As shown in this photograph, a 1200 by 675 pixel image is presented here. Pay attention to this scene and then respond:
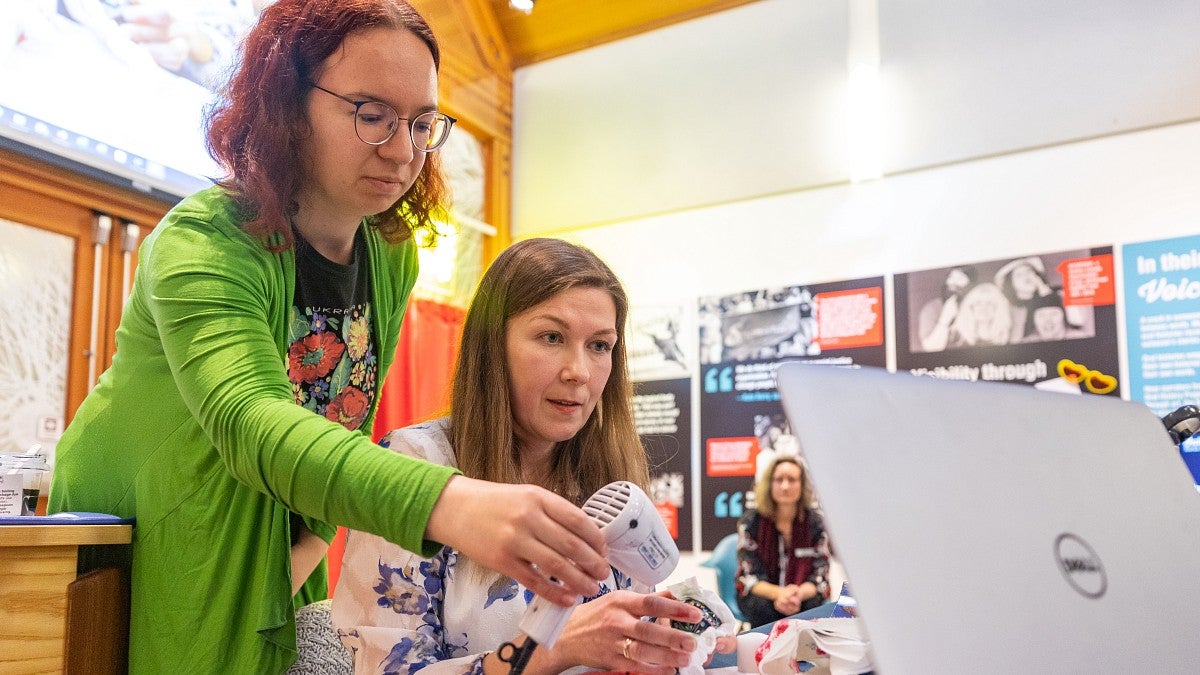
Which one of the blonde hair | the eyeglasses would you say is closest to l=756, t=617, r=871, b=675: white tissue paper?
the eyeglasses

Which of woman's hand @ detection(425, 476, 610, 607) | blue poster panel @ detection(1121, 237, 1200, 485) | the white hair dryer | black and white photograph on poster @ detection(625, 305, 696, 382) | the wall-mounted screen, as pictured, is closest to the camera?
woman's hand @ detection(425, 476, 610, 607)

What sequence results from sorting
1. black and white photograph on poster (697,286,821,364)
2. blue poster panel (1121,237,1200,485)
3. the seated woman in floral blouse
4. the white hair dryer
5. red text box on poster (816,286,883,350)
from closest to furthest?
the white hair dryer → the seated woman in floral blouse → blue poster panel (1121,237,1200,485) → red text box on poster (816,286,883,350) → black and white photograph on poster (697,286,821,364)

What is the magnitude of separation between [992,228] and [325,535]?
12.3 ft

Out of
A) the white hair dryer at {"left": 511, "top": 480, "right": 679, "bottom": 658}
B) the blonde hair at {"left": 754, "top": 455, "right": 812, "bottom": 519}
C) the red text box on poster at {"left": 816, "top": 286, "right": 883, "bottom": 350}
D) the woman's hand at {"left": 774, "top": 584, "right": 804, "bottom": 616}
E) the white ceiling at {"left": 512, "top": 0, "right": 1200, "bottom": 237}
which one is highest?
the white ceiling at {"left": 512, "top": 0, "right": 1200, "bottom": 237}

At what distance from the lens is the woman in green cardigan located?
1072 mm

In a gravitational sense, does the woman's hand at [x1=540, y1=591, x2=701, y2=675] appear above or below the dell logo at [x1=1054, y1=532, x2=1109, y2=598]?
below

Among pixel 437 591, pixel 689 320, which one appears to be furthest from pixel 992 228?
pixel 437 591

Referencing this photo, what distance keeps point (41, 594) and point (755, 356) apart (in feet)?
13.1

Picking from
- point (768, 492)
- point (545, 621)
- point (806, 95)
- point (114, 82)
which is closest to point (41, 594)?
point (545, 621)

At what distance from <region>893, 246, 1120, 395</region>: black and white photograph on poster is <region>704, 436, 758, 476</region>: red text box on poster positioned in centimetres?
82

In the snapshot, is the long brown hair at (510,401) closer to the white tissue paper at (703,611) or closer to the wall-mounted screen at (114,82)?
the white tissue paper at (703,611)

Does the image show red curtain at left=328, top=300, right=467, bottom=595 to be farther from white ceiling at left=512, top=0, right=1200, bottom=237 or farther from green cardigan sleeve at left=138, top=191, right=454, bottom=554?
green cardigan sleeve at left=138, top=191, right=454, bottom=554

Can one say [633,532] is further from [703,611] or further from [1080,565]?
[1080,565]

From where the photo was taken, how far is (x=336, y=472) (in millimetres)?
835
